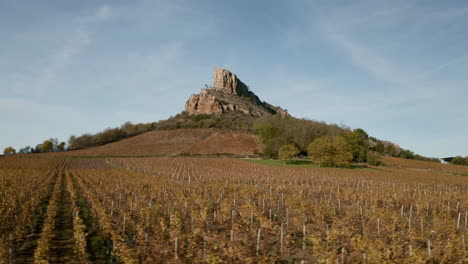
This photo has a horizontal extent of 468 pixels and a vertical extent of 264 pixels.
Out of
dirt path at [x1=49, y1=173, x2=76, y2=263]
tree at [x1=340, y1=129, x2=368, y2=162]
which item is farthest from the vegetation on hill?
dirt path at [x1=49, y1=173, x2=76, y2=263]

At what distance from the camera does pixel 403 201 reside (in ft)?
58.8

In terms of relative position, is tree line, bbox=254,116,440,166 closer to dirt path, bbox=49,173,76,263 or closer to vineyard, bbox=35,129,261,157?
vineyard, bbox=35,129,261,157

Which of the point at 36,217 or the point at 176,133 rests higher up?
the point at 176,133

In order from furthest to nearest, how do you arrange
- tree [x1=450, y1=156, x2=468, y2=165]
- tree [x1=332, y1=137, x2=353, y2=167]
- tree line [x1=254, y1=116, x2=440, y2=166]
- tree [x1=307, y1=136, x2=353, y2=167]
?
tree [x1=450, y1=156, x2=468, y2=165]
tree line [x1=254, y1=116, x2=440, y2=166]
tree [x1=307, y1=136, x2=353, y2=167]
tree [x1=332, y1=137, x2=353, y2=167]

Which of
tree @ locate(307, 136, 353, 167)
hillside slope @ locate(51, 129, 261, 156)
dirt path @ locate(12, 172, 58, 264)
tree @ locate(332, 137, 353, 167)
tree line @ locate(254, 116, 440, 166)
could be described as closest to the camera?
dirt path @ locate(12, 172, 58, 264)

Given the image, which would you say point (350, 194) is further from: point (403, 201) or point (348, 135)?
point (348, 135)

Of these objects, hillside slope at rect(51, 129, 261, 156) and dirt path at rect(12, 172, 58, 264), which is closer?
dirt path at rect(12, 172, 58, 264)

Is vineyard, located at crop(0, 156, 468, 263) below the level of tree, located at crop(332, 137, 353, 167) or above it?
below

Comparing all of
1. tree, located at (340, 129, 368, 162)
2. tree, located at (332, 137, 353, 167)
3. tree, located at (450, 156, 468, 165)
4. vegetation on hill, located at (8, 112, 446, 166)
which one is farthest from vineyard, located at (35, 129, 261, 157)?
tree, located at (450, 156, 468, 165)

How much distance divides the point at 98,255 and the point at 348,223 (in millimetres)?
9613

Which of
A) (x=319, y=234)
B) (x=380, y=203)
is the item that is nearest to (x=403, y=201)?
(x=380, y=203)

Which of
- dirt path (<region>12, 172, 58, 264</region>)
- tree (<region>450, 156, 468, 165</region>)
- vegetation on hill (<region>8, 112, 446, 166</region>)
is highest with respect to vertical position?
vegetation on hill (<region>8, 112, 446, 166</region>)

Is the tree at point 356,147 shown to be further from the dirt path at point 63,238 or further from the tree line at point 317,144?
the dirt path at point 63,238

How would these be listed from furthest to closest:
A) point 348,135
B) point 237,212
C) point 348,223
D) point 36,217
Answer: point 348,135
point 237,212
point 36,217
point 348,223
